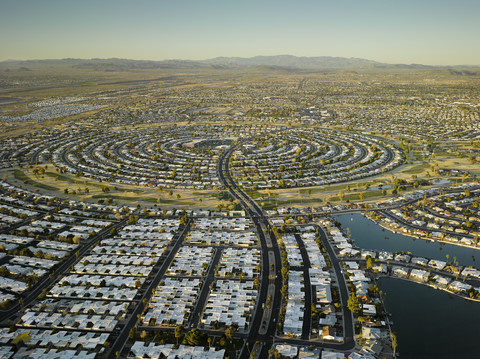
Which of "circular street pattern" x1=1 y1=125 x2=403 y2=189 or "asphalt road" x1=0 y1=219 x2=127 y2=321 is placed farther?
"circular street pattern" x1=1 y1=125 x2=403 y2=189

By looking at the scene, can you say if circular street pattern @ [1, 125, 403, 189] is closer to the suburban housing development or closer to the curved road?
the suburban housing development

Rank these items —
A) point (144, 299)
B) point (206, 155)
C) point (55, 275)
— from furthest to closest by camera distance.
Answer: point (206, 155) → point (55, 275) → point (144, 299)

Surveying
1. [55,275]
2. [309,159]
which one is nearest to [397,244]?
[309,159]

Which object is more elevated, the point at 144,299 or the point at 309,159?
the point at 309,159

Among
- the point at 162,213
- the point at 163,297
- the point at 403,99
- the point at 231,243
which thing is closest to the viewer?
the point at 163,297

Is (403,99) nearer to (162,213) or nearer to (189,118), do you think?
(189,118)

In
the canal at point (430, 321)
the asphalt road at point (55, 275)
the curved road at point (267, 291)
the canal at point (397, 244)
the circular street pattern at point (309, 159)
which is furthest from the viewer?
the circular street pattern at point (309, 159)

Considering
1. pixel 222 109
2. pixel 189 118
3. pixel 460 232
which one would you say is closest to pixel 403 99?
pixel 222 109

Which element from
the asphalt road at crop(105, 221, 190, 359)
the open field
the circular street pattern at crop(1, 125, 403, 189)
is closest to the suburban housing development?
the asphalt road at crop(105, 221, 190, 359)

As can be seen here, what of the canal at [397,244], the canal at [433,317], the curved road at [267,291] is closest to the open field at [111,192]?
the curved road at [267,291]

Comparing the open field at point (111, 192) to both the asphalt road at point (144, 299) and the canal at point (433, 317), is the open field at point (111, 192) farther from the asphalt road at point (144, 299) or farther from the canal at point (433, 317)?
the canal at point (433, 317)

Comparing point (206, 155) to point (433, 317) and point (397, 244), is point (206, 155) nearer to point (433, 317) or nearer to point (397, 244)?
point (397, 244)
